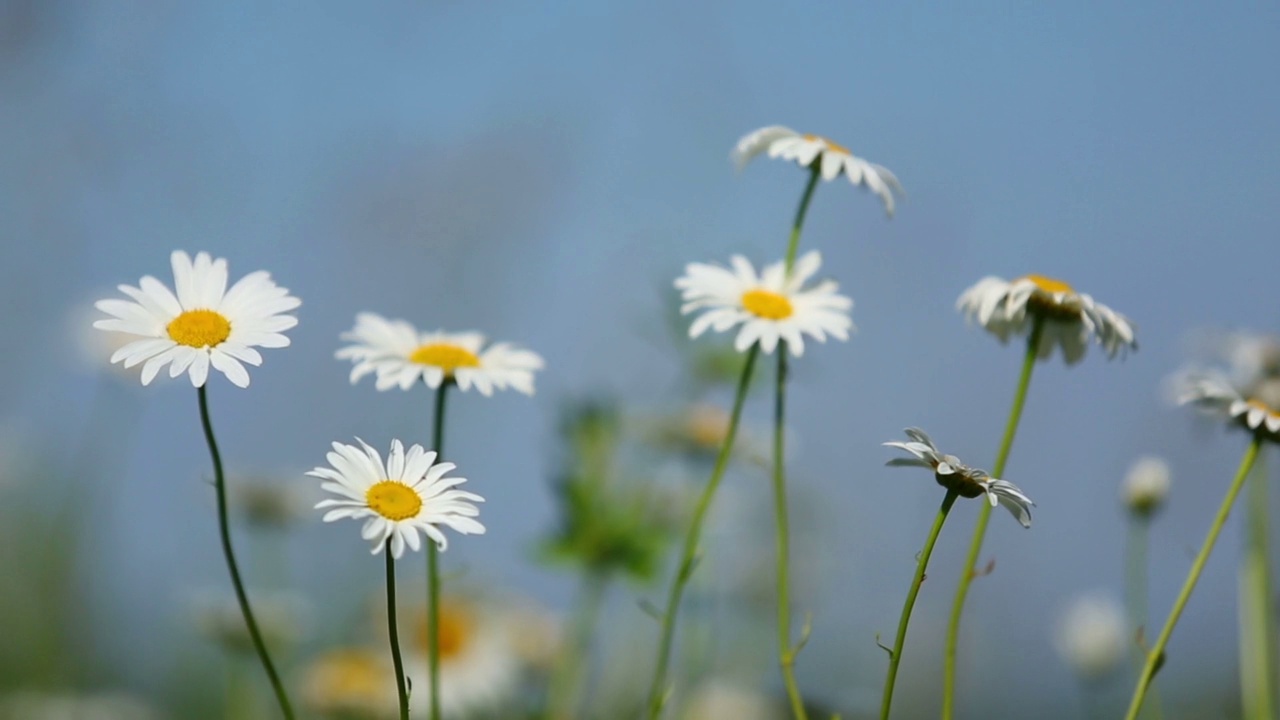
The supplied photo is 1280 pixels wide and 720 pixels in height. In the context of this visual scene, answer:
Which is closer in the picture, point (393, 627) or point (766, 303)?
point (393, 627)

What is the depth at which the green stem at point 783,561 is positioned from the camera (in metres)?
0.59

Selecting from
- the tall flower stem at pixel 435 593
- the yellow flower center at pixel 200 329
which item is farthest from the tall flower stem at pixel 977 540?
the yellow flower center at pixel 200 329

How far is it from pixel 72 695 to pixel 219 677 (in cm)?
37

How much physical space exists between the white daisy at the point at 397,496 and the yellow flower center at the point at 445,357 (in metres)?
0.15

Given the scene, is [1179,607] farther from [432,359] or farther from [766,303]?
[432,359]

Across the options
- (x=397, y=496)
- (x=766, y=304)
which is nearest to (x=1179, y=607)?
(x=766, y=304)

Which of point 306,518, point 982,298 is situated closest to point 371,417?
point 306,518

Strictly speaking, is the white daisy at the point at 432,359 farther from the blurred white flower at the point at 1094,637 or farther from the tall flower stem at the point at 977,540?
the blurred white flower at the point at 1094,637

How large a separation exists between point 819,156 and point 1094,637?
505mm

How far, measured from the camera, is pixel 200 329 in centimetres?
52

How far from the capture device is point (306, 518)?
1.32 m

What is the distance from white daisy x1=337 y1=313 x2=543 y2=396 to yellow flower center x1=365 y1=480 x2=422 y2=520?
0.11 meters

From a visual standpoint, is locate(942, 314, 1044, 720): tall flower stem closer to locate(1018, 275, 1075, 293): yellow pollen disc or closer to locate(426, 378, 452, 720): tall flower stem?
locate(1018, 275, 1075, 293): yellow pollen disc

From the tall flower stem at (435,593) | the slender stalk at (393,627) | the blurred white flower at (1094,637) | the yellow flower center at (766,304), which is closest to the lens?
the slender stalk at (393,627)
